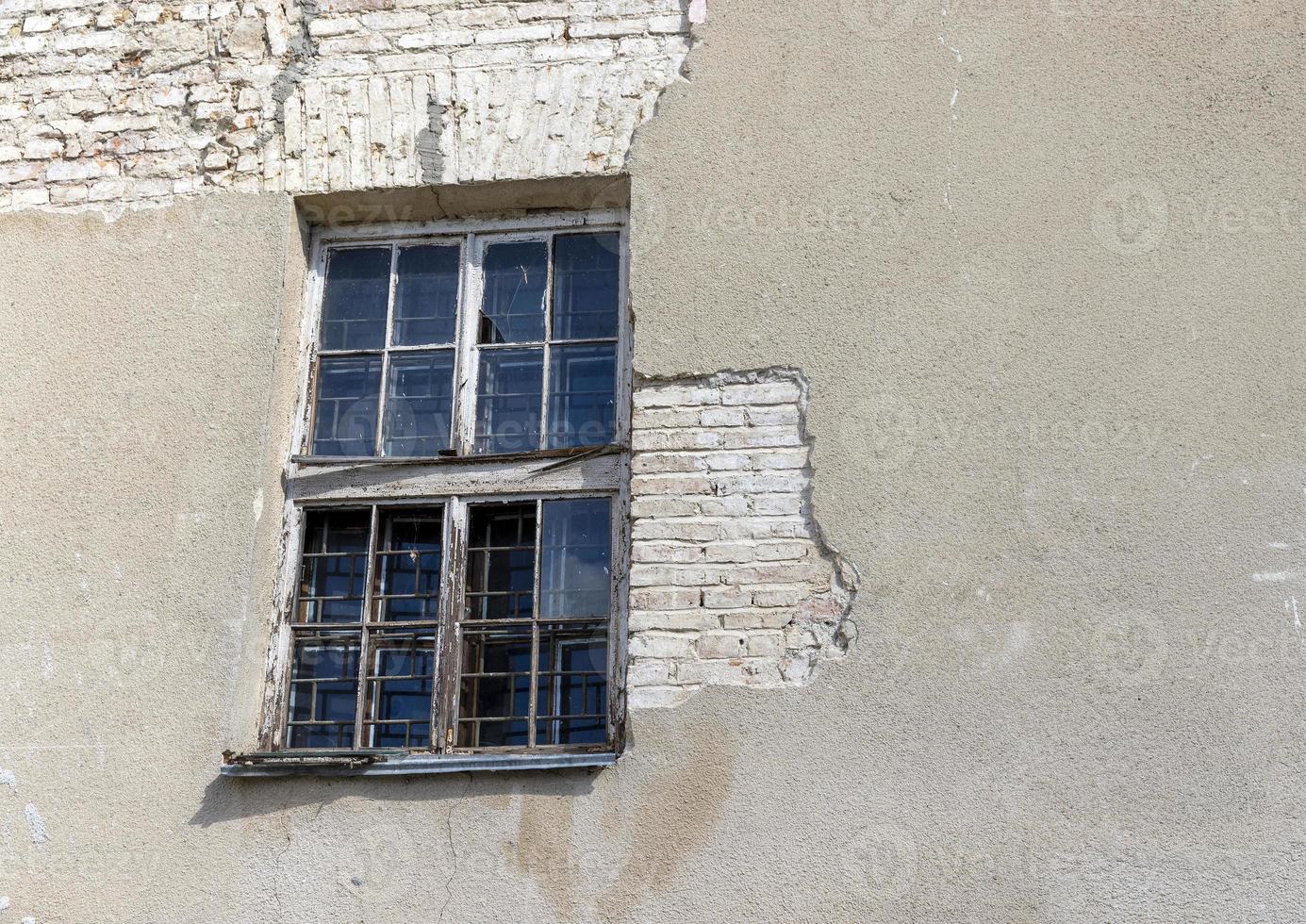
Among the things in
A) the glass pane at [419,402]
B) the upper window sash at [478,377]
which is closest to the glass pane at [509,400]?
the upper window sash at [478,377]

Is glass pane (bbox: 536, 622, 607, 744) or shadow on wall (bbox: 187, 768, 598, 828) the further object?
glass pane (bbox: 536, 622, 607, 744)

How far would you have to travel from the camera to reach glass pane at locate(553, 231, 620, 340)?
4.57 metres

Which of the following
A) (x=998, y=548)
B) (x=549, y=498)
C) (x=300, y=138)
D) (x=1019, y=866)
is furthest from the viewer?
(x=300, y=138)

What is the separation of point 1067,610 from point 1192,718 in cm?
41

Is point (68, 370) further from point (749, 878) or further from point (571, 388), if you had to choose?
point (749, 878)

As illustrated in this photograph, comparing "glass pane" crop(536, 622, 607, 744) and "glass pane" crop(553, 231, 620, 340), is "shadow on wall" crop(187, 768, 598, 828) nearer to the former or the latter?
"glass pane" crop(536, 622, 607, 744)

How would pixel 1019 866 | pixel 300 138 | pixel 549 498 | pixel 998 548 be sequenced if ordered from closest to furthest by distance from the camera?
1. pixel 1019 866
2. pixel 998 548
3. pixel 549 498
4. pixel 300 138

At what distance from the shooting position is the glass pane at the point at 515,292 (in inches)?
180

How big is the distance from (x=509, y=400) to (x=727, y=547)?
0.90 meters

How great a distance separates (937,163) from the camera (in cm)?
434

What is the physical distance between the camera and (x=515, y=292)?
4.63 metres

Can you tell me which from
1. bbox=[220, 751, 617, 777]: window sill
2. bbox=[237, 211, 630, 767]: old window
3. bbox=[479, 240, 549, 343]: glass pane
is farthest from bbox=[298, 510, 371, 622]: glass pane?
bbox=[479, 240, 549, 343]: glass pane

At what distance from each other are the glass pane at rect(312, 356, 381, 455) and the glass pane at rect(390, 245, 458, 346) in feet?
0.48

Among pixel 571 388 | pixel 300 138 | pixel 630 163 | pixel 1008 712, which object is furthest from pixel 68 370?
pixel 1008 712
